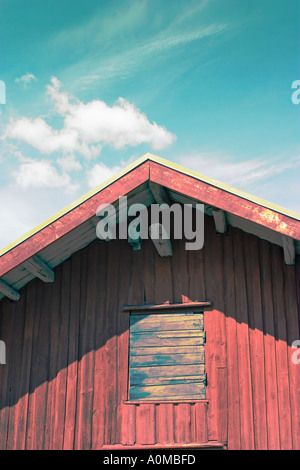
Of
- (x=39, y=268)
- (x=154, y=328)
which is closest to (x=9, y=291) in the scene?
(x=39, y=268)

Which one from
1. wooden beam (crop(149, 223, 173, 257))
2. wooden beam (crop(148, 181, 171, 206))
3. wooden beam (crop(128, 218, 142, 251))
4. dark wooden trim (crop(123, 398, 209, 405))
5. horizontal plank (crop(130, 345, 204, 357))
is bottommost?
dark wooden trim (crop(123, 398, 209, 405))

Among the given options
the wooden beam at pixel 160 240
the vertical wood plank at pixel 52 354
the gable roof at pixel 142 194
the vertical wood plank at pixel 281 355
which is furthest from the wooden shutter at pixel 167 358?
the gable roof at pixel 142 194

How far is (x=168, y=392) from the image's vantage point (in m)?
7.96

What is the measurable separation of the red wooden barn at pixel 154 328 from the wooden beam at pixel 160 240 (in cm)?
4

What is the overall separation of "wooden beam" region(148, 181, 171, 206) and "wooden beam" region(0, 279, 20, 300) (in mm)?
2805

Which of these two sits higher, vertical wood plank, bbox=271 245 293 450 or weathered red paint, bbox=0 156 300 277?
weathered red paint, bbox=0 156 300 277

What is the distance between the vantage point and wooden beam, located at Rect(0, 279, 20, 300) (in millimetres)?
8562

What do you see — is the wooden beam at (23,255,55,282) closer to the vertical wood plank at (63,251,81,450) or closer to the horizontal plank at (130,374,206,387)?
the vertical wood plank at (63,251,81,450)

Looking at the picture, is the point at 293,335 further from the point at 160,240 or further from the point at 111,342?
the point at 111,342

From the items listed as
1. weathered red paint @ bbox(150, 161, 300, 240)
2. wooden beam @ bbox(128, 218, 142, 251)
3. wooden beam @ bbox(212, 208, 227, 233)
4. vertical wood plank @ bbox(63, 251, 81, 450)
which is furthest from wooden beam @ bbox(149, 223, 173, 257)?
vertical wood plank @ bbox(63, 251, 81, 450)

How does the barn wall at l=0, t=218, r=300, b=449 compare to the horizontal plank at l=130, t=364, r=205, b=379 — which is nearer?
the barn wall at l=0, t=218, r=300, b=449

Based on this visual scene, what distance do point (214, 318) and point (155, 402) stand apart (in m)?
1.54

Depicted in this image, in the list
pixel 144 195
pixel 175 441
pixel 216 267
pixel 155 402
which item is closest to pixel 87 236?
pixel 144 195
